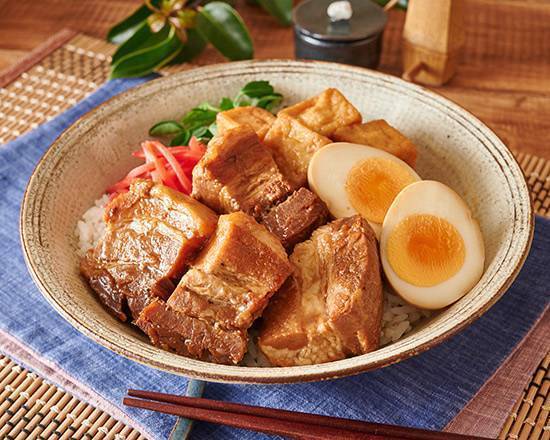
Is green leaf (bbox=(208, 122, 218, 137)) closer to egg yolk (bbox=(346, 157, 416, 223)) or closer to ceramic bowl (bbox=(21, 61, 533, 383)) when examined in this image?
ceramic bowl (bbox=(21, 61, 533, 383))

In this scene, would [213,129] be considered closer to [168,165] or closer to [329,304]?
[168,165]

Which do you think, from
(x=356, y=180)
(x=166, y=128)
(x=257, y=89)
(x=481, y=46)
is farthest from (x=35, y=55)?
(x=481, y=46)

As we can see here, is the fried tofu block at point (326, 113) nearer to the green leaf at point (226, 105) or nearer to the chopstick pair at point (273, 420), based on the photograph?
the green leaf at point (226, 105)

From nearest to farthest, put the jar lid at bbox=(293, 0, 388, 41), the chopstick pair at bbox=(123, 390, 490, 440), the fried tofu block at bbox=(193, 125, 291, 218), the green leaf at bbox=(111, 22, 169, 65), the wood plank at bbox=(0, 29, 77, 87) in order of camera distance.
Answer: the chopstick pair at bbox=(123, 390, 490, 440) < the fried tofu block at bbox=(193, 125, 291, 218) < the jar lid at bbox=(293, 0, 388, 41) < the green leaf at bbox=(111, 22, 169, 65) < the wood plank at bbox=(0, 29, 77, 87)

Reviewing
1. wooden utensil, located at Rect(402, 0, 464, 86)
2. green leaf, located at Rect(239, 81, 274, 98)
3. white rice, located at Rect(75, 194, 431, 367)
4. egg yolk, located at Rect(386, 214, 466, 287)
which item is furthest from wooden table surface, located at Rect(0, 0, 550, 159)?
white rice, located at Rect(75, 194, 431, 367)

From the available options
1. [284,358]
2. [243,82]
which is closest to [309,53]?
[243,82]

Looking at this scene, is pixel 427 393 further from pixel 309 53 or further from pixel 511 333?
pixel 309 53

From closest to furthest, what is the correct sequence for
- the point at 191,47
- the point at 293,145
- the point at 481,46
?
the point at 293,145 → the point at 191,47 → the point at 481,46

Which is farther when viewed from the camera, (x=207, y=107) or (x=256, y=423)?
(x=207, y=107)
